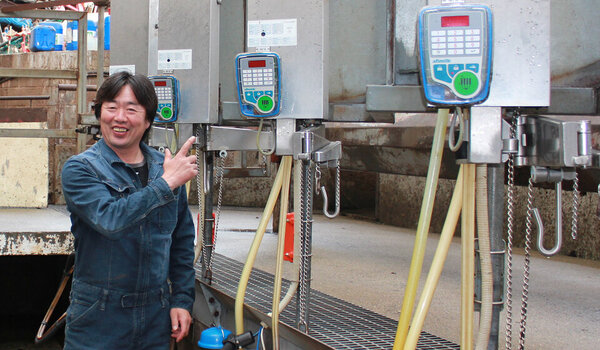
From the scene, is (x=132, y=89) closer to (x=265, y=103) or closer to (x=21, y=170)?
(x=265, y=103)

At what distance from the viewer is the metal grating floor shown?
2.08 metres

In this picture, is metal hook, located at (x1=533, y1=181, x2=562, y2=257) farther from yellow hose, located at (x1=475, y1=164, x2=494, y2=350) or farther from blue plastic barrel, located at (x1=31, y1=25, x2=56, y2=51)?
blue plastic barrel, located at (x1=31, y1=25, x2=56, y2=51)

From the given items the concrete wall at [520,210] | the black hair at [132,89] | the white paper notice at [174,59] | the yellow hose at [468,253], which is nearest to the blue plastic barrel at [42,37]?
the concrete wall at [520,210]

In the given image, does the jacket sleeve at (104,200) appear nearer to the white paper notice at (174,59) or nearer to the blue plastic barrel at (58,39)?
the white paper notice at (174,59)

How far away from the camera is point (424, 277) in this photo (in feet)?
11.8

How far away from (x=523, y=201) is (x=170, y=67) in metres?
3.21

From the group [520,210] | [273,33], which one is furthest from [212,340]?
[520,210]

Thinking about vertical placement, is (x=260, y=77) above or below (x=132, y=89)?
above

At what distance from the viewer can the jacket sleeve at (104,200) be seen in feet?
5.03

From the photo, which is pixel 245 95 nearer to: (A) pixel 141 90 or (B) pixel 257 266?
(A) pixel 141 90

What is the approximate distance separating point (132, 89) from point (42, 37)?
8.39m

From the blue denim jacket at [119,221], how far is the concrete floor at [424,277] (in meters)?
1.12

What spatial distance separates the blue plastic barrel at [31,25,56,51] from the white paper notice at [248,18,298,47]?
7935 mm

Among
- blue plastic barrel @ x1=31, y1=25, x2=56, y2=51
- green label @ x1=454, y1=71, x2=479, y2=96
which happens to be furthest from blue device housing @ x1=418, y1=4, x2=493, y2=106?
blue plastic barrel @ x1=31, y1=25, x2=56, y2=51
